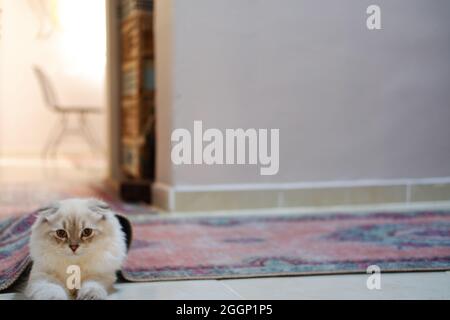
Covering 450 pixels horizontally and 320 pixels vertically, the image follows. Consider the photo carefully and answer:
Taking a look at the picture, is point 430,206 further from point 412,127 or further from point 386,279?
point 386,279

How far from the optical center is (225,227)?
2215 millimetres

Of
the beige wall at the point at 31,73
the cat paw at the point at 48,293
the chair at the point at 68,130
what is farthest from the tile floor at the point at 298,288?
the chair at the point at 68,130

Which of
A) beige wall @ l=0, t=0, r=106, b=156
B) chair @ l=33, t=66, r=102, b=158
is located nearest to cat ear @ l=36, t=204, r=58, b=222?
beige wall @ l=0, t=0, r=106, b=156

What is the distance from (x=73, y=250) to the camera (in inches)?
47.0

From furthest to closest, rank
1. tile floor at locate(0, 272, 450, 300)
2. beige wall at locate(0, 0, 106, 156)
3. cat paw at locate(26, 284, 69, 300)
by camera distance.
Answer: beige wall at locate(0, 0, 106, 156) < tile floor at locate(0, 272, 450, 300) < cat paw at locate(26, 284, 69, 300)

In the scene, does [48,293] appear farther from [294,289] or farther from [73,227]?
[294,289]

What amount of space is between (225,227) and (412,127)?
116 cm

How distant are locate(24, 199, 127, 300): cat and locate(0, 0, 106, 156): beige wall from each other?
521 centimetres

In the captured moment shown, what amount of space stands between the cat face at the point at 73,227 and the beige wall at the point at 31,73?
17.1 ft

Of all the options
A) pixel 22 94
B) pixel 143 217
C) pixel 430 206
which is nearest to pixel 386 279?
pixel 143 217

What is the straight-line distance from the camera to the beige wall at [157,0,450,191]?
2.57 m

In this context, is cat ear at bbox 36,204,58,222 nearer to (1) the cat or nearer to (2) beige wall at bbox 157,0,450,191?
(1) the cat

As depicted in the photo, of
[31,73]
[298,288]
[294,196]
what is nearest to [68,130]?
[31,73]

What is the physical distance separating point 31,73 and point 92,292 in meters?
5.77
